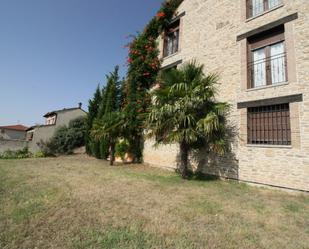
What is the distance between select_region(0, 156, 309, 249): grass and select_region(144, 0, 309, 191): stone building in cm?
130

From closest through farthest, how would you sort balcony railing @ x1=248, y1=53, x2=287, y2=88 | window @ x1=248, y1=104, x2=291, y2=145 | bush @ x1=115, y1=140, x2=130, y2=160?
window @ x1=248, y1=104, x2=291, y2=145 → balcony railing @ x1=248, y1=53, x2=287, y2=88 → bush @ x1=115, y1=140, x2=130, y2=160

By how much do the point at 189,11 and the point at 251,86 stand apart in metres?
7.01

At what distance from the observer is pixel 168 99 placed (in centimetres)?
878

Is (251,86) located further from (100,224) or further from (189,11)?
(100,224)

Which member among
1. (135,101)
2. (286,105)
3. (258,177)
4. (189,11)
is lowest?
(258,177)

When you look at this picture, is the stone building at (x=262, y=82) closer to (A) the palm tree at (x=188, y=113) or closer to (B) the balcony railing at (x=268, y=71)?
(B) the balcony railing at (x=268, y=71)

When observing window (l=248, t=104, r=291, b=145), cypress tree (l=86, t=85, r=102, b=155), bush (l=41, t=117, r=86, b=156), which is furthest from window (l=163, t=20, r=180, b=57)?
bush (l=41, t=117, r=86, b=156)

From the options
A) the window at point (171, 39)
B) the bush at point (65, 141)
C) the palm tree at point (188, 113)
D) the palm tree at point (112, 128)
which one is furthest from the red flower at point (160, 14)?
the bush at point (65, 141)

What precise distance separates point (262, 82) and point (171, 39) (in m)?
7.58

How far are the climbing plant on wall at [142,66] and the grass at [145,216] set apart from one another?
6399 mm

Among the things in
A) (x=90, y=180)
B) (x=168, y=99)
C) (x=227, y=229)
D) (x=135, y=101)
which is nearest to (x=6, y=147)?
(x=135, y=101)

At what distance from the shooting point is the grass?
141 inches

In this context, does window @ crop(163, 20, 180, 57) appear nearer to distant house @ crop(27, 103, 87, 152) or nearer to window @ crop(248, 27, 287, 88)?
window @ crop(248, 27, 287, 88)

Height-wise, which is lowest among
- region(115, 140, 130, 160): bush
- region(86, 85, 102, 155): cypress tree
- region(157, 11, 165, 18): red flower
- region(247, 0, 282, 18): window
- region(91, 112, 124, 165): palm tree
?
region(115, 140, 130, 160): bush
